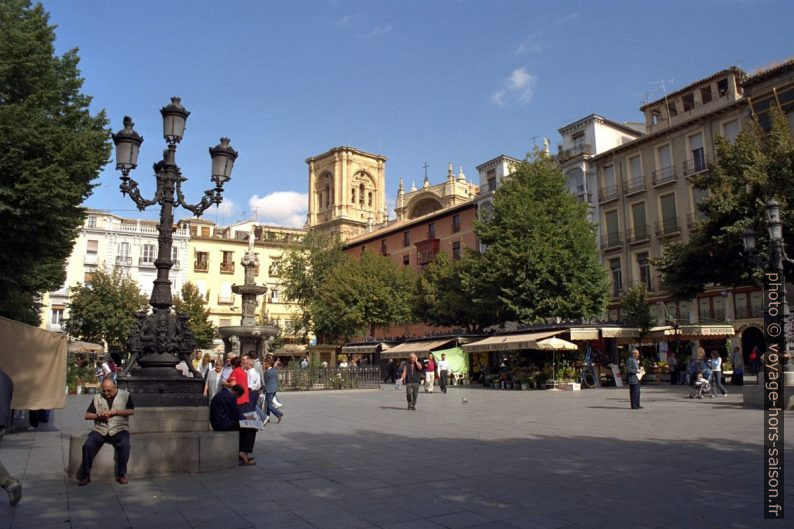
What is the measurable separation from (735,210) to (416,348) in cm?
1849

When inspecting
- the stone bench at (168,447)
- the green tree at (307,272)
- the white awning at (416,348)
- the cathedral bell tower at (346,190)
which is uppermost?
the cathedral bell tower at (346,190)

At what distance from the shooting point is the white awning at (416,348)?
1346 inches

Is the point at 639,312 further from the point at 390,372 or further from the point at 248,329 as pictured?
the point at 248,329

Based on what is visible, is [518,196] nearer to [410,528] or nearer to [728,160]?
[728,160]

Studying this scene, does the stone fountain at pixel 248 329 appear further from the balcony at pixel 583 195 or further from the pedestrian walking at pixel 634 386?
the balcony at pixel 583 195

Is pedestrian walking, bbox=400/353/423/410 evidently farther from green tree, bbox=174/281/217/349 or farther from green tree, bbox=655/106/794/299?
green tree, bbox=174/281/217/349

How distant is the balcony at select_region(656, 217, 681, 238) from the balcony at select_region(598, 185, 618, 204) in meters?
3.90

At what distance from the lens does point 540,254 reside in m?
30.5

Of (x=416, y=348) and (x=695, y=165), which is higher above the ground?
(x=695, y=165)

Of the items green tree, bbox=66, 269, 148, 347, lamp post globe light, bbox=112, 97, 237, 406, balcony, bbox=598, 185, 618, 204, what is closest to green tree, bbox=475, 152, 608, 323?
balcony, bbox=598, 185, 618, 204

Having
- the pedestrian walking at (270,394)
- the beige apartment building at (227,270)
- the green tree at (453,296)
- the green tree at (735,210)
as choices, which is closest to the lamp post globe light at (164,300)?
the pedestrian walking at (270,394)

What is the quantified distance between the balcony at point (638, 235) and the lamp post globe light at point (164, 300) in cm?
3217

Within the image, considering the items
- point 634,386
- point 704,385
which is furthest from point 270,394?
point 704,385

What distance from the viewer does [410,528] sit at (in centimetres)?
503
